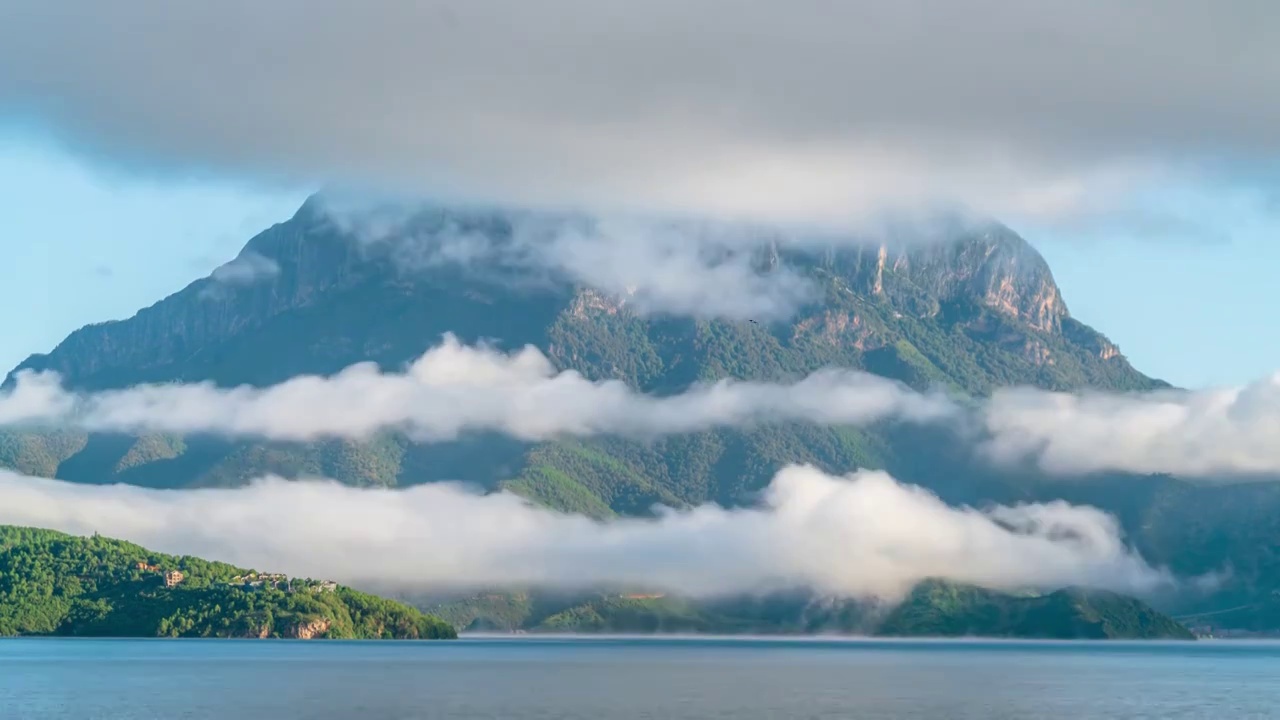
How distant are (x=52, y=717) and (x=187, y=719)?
1440cm

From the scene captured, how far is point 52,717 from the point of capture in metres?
200

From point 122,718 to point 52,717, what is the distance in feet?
25.1

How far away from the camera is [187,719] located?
19988 cm

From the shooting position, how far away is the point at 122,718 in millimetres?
199250

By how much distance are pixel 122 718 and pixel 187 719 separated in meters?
6.79
